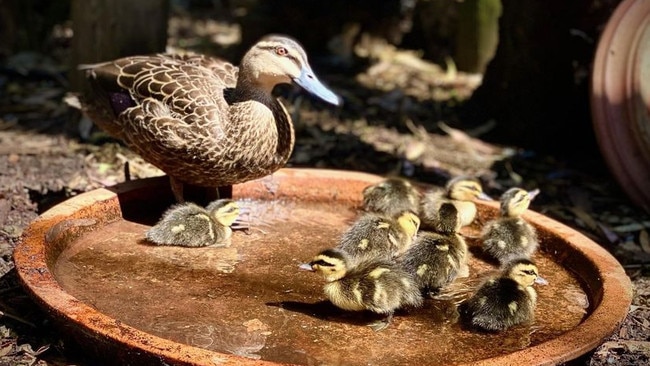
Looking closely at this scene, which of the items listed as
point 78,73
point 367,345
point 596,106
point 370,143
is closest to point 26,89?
point 78,73

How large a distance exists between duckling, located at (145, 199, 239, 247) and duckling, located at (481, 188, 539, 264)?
1181 millimetres

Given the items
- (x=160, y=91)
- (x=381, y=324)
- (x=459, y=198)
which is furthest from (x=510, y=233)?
(x=160, y=91)

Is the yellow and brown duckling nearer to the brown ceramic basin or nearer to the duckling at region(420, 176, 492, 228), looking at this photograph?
the brown ceramic basin

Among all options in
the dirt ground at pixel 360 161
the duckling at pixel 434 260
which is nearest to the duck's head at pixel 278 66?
the duckling at pixel 434 260

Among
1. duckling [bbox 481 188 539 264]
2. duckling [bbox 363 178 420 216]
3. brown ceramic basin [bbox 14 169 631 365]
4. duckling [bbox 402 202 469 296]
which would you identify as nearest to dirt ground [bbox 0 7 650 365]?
brown ceramic basin [bbox 14 169 631 365]

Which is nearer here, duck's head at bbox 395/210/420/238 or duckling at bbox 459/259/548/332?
duckling at bbox 459/259/548/332

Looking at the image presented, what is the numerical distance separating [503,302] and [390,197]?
123cm

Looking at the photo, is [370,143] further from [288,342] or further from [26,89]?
[288,342]

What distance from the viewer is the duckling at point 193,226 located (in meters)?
4.18

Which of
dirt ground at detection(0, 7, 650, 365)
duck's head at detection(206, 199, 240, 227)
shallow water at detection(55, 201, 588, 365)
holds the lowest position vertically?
dirt ground at detection(0, 7, 650, 365)

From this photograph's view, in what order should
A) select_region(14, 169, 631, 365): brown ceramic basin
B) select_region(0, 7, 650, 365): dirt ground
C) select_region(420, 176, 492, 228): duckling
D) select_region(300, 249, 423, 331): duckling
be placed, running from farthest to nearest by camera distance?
select_region(420, 176, 492, 228): duckling
select_region(0, 7, 650, 365): dirt ground
select_region(300, 249, 423, 331): duckling
select_region(14, 169, 631, 365): brown ceramic basin

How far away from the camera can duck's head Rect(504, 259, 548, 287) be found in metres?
3.69

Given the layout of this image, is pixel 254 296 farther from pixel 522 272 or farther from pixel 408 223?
pixel 522 272

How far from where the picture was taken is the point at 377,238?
400cm
